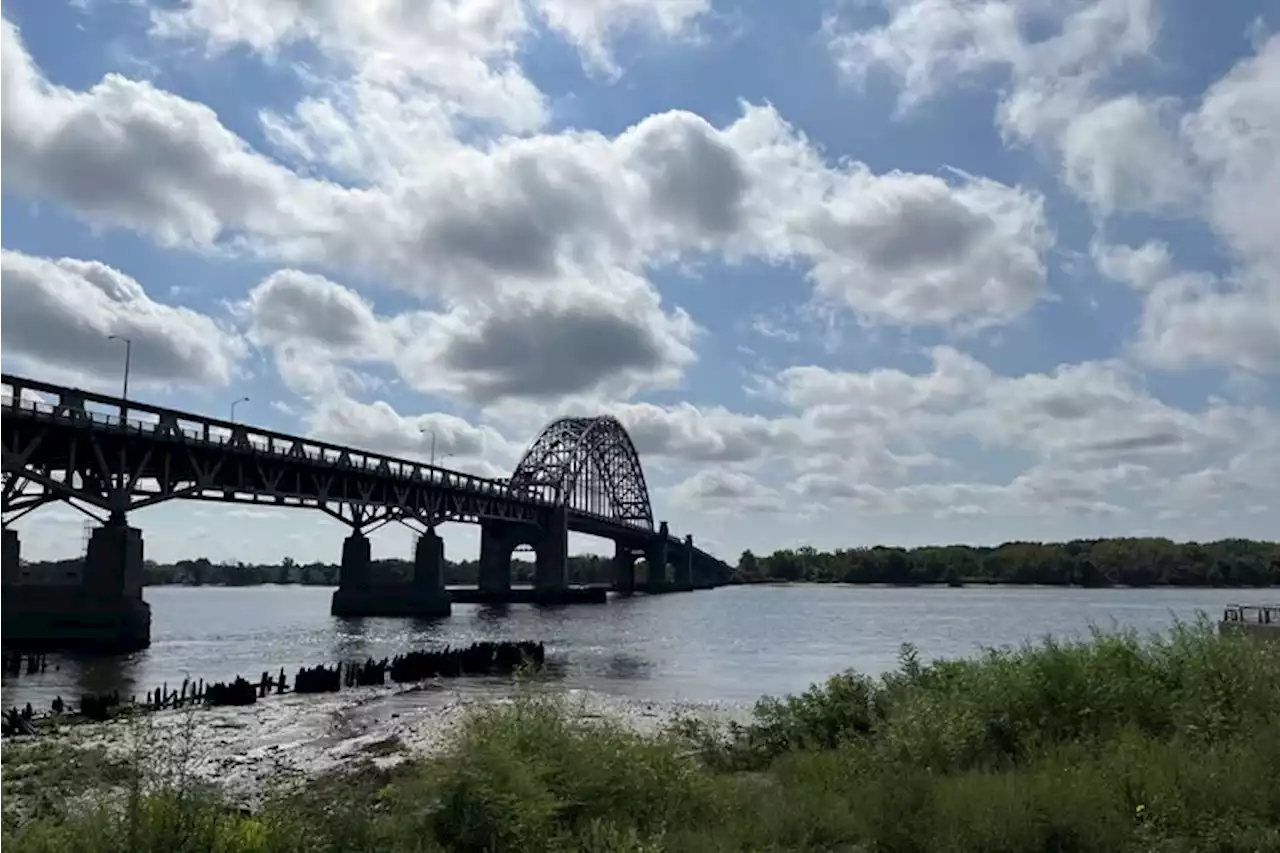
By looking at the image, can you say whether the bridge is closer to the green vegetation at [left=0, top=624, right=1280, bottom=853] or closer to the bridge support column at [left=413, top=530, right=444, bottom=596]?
the bridge support column at [left=413, top=530, right=444, bottom=596]

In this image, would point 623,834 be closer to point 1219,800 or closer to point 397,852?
point 397,852

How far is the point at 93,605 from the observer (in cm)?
6594

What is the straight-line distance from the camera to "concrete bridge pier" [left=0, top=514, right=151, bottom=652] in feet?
213

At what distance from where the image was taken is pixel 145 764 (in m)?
18.2

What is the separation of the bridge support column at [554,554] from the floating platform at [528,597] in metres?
1.72

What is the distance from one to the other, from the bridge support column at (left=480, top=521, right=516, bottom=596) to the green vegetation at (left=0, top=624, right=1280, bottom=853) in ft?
486

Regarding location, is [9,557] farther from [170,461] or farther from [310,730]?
[310,730]

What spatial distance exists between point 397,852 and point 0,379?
62.7 meters

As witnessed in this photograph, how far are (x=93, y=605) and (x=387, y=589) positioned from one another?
54763mm

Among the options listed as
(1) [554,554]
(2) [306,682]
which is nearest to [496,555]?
(1) [554,554]

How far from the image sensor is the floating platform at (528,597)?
160m

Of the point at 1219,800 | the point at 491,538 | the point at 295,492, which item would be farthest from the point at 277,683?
the point at 491,538

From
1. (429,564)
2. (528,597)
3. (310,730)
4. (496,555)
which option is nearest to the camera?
(310,730)

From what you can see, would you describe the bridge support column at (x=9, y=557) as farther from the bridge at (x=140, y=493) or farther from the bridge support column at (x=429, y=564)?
the bridge support column at (x=429, y=564)
